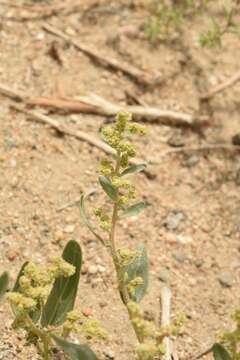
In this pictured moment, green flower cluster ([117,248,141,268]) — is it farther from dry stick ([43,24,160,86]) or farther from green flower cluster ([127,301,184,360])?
dry stick ([43,24,160,86])

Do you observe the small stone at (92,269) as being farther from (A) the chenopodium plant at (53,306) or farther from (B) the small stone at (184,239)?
(A) the chenopodium plant at (53,306)

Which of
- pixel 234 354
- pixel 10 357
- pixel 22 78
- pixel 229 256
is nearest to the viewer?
pixel 234 354

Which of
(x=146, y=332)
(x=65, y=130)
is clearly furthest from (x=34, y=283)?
(x=65, y=130)

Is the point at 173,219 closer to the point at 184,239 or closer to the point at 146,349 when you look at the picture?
the point at 184,239

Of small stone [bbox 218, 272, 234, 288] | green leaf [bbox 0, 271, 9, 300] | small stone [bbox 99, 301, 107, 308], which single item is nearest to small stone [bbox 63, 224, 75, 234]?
small stone [bbox 99, 301, 107, 308]

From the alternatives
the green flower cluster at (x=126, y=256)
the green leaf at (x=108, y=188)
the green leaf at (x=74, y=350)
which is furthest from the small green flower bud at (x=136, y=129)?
the green leaf at (x=74, y=350)

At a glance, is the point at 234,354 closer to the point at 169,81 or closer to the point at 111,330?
the point at 111,330

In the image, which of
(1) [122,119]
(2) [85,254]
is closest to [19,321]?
(1) [122,119]
